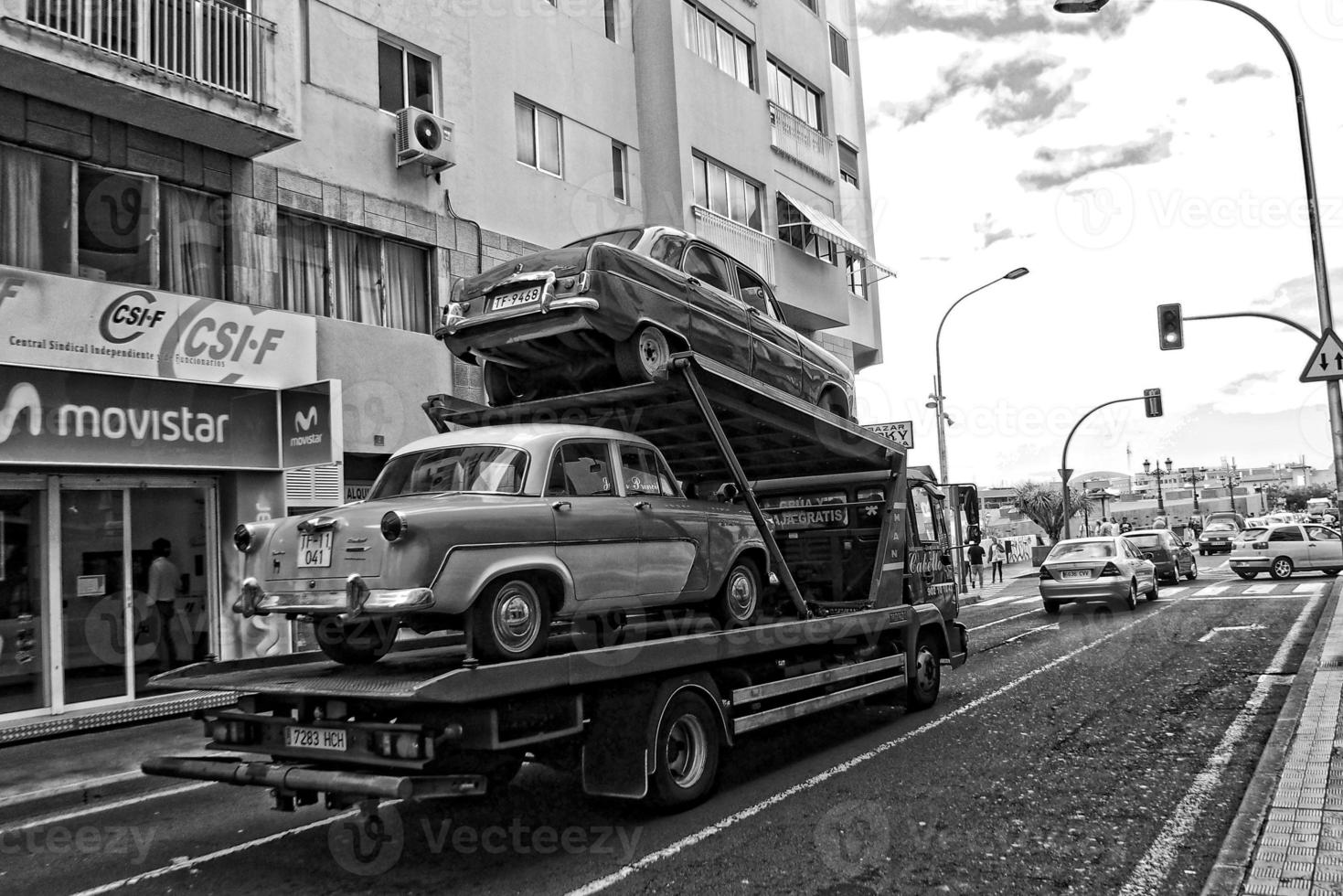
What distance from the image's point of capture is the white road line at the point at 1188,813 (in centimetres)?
494

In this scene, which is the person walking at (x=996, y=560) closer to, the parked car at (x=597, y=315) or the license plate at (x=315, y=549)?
the parked car at (x=597, y=315)

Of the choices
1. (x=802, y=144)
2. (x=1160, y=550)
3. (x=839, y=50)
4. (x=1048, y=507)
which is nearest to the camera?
(x=802, y=144)

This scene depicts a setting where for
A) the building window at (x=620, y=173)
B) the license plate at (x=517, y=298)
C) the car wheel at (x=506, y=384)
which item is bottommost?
the car wheel at (x=506, y=384)

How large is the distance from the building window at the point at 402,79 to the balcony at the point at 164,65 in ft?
7.48

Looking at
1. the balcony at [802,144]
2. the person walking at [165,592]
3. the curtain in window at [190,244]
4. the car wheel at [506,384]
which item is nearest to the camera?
the car wheel at [506,384]

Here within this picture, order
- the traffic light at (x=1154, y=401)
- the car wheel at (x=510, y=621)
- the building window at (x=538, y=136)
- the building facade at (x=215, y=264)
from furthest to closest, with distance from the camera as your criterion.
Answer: the traffic light at (x=1154, y=401) < the building window at (x=538, y=136) < the building facade at (x=215, y=264) < the car wheel at (x=510, y=621)

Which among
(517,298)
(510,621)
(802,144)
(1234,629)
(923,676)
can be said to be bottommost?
(1234,629)

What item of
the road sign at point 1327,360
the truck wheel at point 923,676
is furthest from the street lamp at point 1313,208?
the truck wheel at point 923,676

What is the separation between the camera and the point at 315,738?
17.4 ft

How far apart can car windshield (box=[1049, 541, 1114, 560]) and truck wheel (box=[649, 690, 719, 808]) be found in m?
16.1

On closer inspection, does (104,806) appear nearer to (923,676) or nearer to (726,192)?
(923,676)

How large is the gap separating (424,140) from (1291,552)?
24.8 meters

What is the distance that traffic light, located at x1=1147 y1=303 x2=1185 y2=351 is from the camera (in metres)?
19.0

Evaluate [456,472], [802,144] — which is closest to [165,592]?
[456,472]
